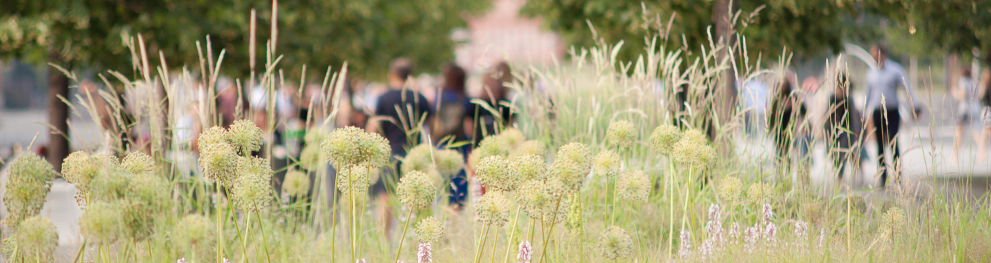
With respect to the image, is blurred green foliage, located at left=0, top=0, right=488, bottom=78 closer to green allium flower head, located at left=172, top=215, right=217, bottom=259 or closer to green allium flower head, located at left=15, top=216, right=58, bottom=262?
green allium flower head, located at left=15, top=216, right=58, bottom=262

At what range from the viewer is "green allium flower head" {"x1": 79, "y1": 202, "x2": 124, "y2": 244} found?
108cm

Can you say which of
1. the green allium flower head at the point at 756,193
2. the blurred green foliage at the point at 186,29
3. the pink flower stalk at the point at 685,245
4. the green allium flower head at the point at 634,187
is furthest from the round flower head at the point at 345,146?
the blurred green foliage at the point at 186,29

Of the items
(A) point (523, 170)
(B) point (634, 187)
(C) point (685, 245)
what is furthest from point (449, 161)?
(A) point (523, 170)

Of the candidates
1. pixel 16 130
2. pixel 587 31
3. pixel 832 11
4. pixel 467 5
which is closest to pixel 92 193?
pixel 832 11

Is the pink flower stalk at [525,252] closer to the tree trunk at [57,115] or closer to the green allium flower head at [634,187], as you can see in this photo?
the green allium flower head at [634,187]

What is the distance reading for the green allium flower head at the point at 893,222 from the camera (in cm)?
178

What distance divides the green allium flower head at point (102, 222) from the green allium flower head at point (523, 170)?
2.10ft

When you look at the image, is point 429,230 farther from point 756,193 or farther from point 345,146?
point 756,193

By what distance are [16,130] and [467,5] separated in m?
13.4

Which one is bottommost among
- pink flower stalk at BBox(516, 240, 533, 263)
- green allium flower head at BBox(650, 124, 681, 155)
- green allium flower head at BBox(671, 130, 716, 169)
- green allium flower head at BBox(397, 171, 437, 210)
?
pink flower stalk at BBox(516, 240, 533, 263)

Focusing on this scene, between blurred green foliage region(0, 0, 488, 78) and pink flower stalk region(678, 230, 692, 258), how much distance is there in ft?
11.6

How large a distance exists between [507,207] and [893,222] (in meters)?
1.09

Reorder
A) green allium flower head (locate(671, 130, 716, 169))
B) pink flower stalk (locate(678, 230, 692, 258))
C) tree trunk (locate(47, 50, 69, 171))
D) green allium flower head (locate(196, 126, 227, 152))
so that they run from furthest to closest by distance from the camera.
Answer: tree trunk (locate(47, 50, 69, 171)) < pink flower stalk (locate(678, 230, 692, 258)) < green allium flower head (locate(671, 130, 716, 169)) < green allium flower head (locate(196, 126, 227, 152))

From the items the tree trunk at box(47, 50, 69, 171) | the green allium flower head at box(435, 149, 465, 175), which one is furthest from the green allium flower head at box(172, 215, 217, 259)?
the tree trunk at box(47, 50, 69, 171)
